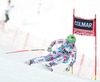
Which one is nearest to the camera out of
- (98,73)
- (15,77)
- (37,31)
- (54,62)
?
(15,77)

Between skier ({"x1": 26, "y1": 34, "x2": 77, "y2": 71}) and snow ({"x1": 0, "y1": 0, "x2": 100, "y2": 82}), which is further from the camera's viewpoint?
snow ({"x1": 0, "y1": 0, "x2": 100, "y2": 82})

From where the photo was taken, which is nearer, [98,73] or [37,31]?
[98,73]

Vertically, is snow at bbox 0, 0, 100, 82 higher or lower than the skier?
higher

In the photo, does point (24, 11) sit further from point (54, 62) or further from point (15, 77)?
point (15, 77)

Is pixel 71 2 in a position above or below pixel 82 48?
above

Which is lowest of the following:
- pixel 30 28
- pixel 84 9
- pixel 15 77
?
pixel 15 77

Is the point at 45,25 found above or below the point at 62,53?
above

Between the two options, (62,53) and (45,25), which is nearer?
(62,53)

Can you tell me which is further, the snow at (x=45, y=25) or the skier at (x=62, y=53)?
the snow at (x=45, y=25)

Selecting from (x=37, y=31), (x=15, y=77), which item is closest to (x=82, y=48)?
(x=37, y=31)

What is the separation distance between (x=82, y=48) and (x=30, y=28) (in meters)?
1.53

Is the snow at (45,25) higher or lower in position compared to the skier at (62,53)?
higher

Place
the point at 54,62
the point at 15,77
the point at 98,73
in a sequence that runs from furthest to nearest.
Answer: the point at 98,73 < the point at 54,62 < the point at 15,77

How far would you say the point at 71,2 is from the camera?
881cm
